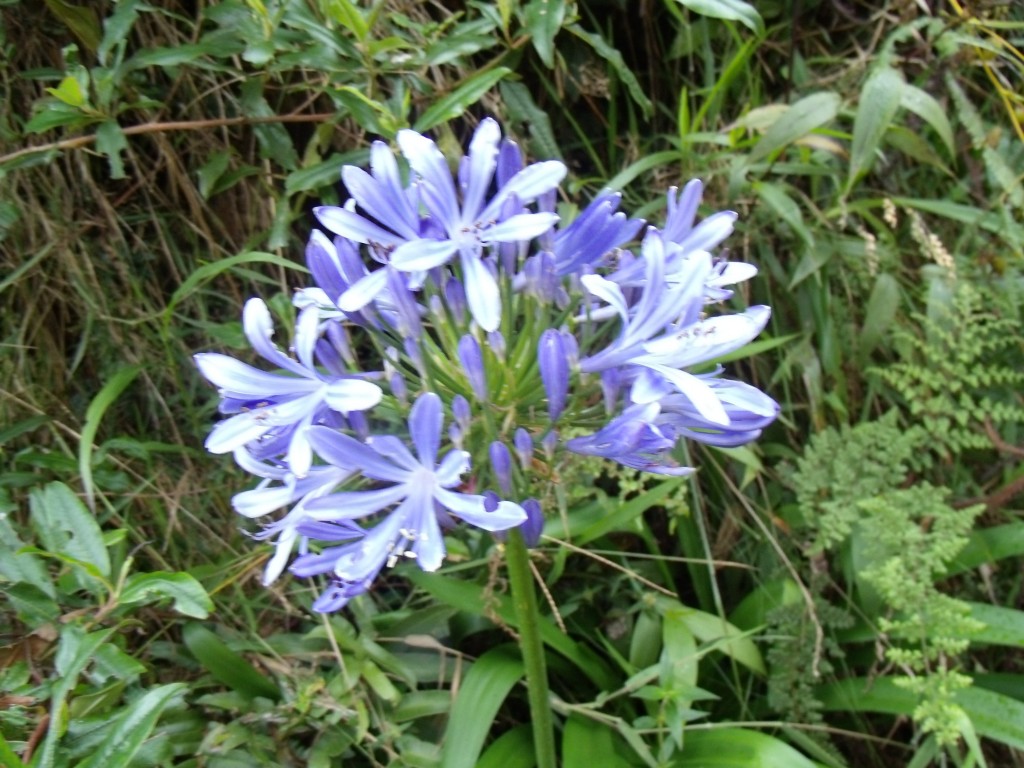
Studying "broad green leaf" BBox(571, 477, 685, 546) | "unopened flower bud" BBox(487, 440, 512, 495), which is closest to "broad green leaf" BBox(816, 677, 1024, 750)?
"broad green leaf" BBox(571, 477, 685, 546)

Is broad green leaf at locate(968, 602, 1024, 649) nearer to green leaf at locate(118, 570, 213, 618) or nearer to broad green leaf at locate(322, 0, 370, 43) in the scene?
green leaf at locate(118, 570, 213, 618)

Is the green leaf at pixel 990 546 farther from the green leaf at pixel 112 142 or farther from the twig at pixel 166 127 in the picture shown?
the green leaf at pixel 112 142

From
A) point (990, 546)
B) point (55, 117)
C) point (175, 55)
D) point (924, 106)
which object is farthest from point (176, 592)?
point (924, 106)

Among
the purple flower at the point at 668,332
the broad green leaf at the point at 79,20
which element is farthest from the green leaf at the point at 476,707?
the broad green leaf at the point at 79,20

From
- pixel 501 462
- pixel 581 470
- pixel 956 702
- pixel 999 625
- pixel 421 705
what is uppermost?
pixel 501 462

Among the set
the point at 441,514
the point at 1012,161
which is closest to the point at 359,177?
the point at 441,514

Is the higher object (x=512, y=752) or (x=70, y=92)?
(x=70, y=92)

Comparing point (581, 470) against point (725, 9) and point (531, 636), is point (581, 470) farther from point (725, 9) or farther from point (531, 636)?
point (725, 9)
